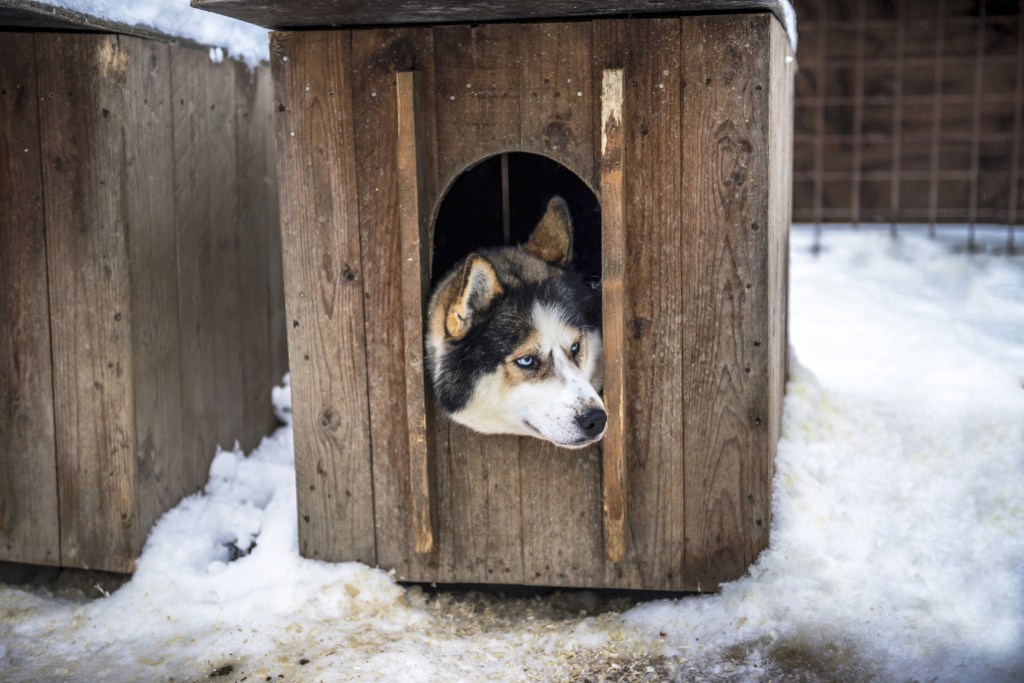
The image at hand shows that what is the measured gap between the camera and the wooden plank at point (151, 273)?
150 inches

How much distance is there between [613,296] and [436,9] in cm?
107

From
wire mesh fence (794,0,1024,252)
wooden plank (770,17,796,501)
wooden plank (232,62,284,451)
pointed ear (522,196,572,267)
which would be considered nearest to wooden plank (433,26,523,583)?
pointed ear (522,196,572,267)

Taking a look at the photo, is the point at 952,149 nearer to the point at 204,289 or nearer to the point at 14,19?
the point at 204,289

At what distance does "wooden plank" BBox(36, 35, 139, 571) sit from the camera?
368 centimetres

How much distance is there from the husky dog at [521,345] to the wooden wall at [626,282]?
0.52ft

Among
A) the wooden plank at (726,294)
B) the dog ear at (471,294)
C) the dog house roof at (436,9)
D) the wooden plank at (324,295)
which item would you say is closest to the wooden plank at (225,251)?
the wooden plank at (324,295)

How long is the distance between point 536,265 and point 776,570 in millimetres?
1367

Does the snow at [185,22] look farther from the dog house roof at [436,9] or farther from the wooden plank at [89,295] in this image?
the dog house roof at [436,9]

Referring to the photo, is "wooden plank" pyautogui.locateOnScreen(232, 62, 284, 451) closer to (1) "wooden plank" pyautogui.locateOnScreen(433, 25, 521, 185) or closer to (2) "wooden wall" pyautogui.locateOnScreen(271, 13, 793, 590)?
(2) "wooden wall" pyautogui.locateOnScreen(271, 13, 793, 590)

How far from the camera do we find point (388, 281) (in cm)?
358

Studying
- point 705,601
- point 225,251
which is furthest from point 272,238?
point 705,601

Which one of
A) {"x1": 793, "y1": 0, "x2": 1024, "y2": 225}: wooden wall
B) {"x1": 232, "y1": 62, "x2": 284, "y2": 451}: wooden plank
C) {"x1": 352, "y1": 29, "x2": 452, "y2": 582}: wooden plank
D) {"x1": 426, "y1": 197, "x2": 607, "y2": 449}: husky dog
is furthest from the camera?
{"x1": 793, "y1": 0, "x2": 1024, "y2": 225}: wooden wall

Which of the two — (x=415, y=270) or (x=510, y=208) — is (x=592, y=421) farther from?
(x=510, y=208)

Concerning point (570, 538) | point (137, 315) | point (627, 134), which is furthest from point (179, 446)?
point (627, 134)
